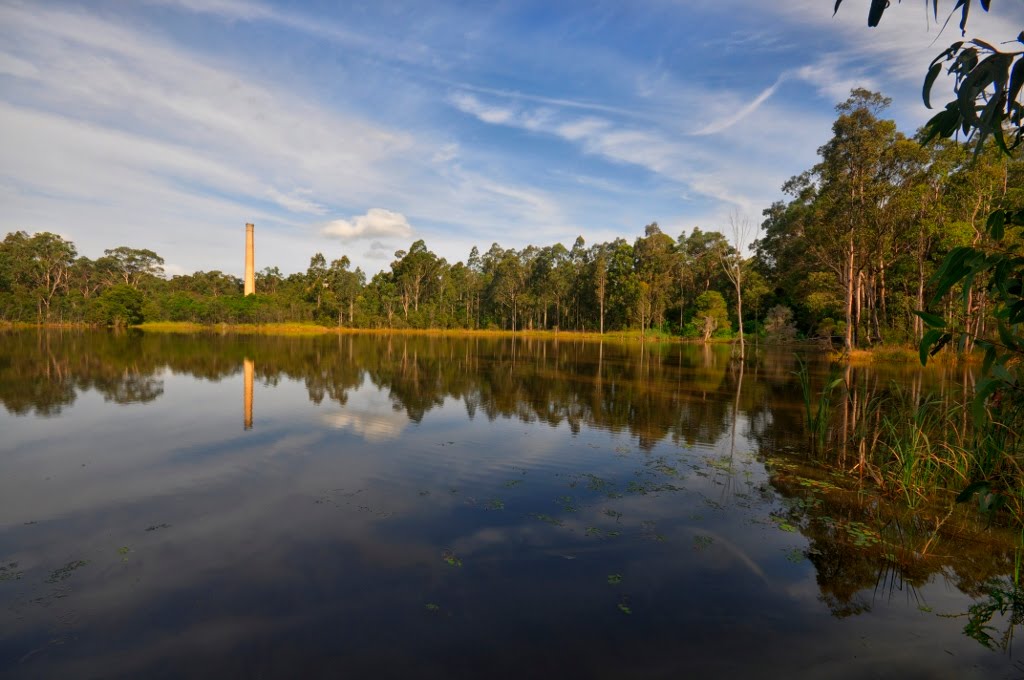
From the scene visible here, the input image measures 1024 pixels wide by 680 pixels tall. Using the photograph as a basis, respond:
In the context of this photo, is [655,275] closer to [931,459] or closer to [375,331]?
[375,331]

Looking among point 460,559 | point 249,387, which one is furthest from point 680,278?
point 460,559

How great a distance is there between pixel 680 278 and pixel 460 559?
232 ft

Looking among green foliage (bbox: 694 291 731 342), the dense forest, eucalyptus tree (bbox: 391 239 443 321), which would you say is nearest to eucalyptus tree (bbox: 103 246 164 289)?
the dense forest

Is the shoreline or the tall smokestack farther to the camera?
the tall smokestack

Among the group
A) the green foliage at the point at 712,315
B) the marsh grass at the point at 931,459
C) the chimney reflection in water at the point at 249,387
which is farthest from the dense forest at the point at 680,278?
the chimney reflection in water at the point at 249,387

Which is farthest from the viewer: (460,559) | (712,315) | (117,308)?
(117,308)

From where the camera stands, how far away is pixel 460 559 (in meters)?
5.95

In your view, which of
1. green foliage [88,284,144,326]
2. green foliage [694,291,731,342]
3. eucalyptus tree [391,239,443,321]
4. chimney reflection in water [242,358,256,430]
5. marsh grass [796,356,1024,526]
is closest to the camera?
marsh grass [796,356,1024,526]

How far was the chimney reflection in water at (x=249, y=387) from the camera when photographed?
13180 mm

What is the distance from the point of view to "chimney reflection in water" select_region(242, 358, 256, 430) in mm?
13180

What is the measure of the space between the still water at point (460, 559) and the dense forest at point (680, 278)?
2524 centimetres

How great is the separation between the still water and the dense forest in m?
Result: 25.2

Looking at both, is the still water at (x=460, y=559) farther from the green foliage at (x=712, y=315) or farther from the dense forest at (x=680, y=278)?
the green foliage at (x=712, y=315)

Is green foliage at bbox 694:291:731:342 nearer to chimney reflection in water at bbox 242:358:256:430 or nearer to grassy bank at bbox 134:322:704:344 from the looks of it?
grassy bank at bbox 134:322:704:344
